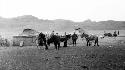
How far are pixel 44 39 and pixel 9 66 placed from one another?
9.10 metres

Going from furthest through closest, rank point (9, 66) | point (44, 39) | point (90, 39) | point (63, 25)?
point (63, 25)
point (90, 39)
point (44, 39)
point (9, 66)

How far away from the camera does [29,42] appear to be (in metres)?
26.3

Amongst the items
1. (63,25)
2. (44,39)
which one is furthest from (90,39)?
(63,25)

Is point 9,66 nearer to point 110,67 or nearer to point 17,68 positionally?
point 17,68

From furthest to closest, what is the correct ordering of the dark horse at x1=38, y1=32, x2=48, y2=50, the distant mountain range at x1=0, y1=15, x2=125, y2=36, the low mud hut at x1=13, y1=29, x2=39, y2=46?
the distant mountain range at x1=0, y1=15, x2=125, y2=36
the low mud hut at x1=13, y1=29, x2=39, y2=46
the dark horse at x1=38, y1=32, x2=48, y2=50

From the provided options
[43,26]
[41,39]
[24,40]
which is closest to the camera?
[41,39]

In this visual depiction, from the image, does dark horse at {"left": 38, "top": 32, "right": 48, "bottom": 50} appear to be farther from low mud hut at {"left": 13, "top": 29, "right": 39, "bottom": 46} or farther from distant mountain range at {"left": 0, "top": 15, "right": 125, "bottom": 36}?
distant mountain range at {"left": 0, "top": 15, "right": 125, "bottom": 36}

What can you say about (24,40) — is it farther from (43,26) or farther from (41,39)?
(43,26)

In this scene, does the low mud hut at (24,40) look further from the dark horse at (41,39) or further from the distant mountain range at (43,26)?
the distant mountain range at (43,26)

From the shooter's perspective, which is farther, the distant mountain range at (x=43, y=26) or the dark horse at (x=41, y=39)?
the distant mountain range at (x=43, y=26)

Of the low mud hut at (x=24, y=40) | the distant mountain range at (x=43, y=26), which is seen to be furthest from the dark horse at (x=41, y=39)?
the distant mountain range at (x=43, y=26)

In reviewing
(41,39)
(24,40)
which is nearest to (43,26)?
(24,40)

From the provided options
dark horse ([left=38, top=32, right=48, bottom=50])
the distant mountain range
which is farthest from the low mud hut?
the distant mountain range

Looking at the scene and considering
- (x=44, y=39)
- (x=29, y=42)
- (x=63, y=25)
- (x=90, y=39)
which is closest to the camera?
(x=44, y=39)
